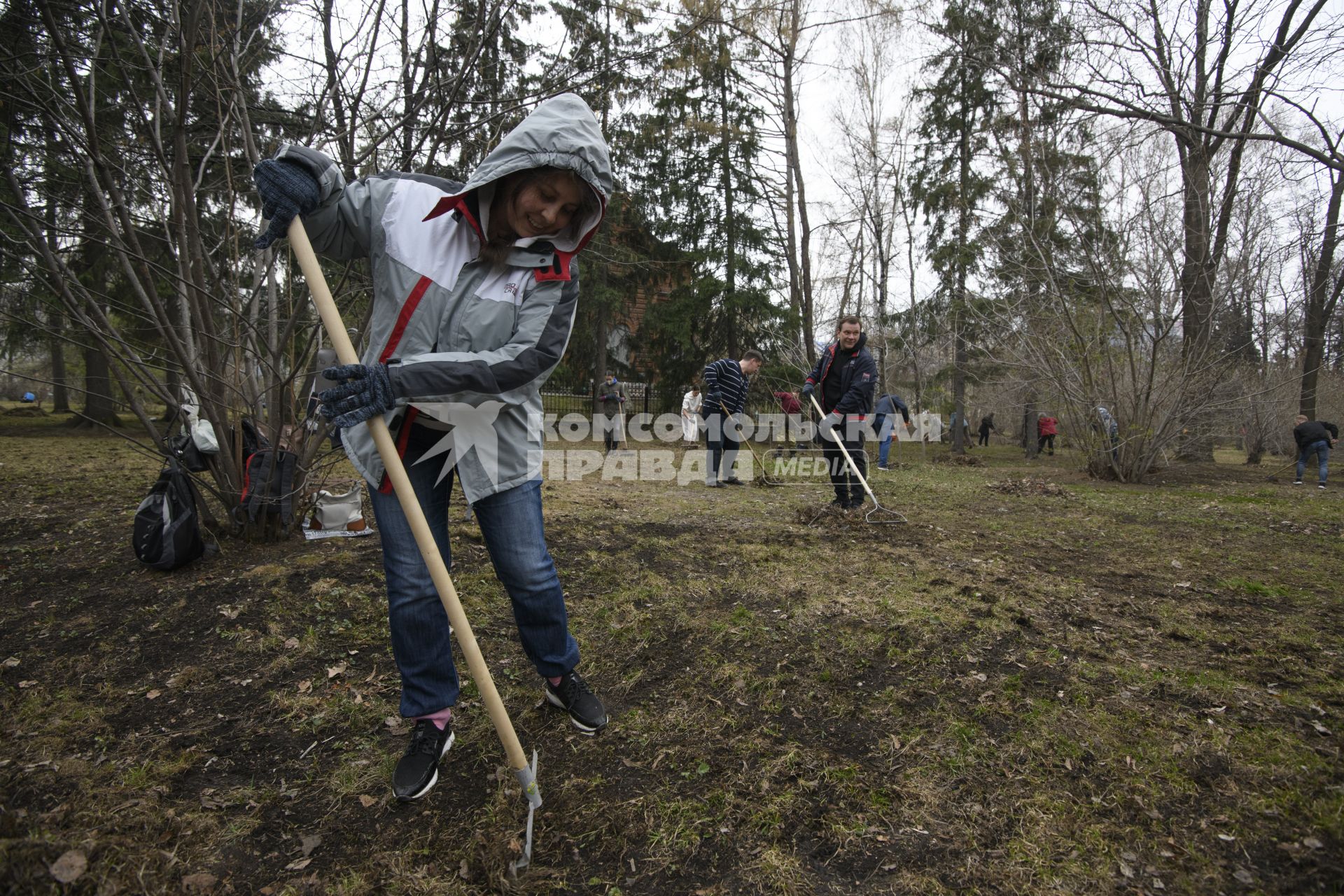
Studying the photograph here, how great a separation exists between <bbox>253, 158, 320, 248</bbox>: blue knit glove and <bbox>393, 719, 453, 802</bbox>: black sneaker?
1478 millimetres

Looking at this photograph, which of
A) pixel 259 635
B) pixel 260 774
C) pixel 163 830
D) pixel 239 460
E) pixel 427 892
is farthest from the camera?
pixel 239 460

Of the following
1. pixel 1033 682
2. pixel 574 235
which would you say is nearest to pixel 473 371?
pixel 574 235

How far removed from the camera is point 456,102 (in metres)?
4.13

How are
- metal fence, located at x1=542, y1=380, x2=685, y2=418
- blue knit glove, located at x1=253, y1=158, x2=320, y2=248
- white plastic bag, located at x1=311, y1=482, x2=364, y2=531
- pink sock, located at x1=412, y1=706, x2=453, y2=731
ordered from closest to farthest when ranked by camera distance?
blue knit glove, located at x1=253, y1=158, x2=320, y2=248, pink sock, located at x1=412, y1=706, x2=453, y2=731, white plastic bag, located at x1=311, y1=482, x2=364, y2=531, metal fence, located at x1=542, y1=380, x2=685, y2=418

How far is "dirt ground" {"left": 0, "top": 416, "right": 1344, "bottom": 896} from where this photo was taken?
1.70 metres

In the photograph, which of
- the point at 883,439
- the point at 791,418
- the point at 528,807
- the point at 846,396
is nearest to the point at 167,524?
the point at 528,807

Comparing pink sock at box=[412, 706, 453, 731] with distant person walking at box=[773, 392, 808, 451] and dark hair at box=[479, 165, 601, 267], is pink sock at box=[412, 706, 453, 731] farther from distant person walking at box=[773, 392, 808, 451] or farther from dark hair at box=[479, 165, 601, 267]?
distant person walking at box=[773, 392, 808, 451]

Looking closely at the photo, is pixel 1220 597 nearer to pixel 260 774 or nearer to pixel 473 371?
pixel 473 371

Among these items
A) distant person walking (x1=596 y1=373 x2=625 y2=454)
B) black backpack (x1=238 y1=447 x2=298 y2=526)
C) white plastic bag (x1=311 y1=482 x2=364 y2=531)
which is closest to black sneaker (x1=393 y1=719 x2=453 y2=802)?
black backpack (x1=238 y1=447 x2=298 y2=526)

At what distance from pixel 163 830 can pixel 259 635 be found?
4.47ft

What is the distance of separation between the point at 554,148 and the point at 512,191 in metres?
0.20

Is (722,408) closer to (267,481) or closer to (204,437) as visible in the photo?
(267,481)

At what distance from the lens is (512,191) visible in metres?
2.04

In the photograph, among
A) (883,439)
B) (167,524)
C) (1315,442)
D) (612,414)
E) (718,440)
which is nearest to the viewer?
(167,524)
